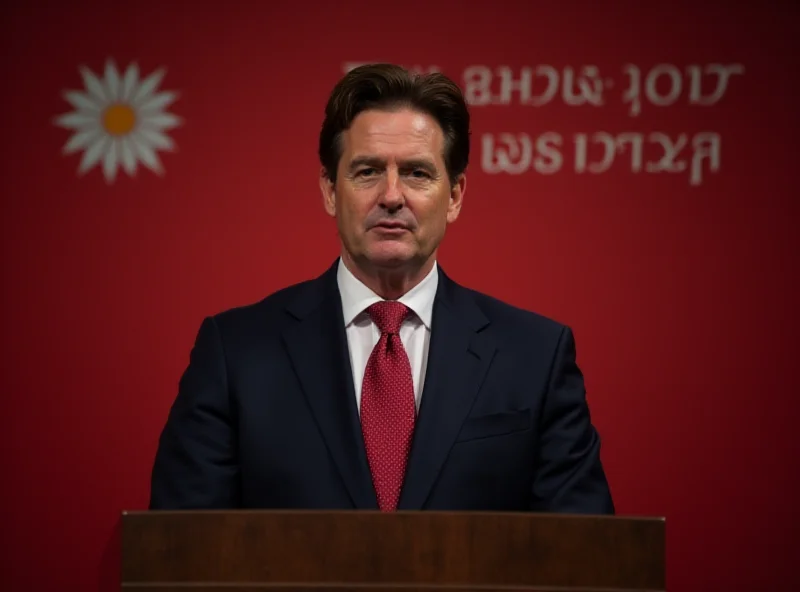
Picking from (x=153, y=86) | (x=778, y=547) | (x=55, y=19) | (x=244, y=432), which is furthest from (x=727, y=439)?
(x=55, y=19)

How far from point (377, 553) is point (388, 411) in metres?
0.43

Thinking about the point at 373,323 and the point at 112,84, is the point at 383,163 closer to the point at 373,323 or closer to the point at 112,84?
the point at 373,323

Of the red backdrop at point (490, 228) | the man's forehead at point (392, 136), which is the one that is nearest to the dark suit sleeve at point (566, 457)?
the man's forehead at point (392, 136)

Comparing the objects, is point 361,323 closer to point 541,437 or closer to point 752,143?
point 541,437

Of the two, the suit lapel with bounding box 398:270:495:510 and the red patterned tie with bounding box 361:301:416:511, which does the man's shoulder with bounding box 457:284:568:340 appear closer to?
the suit lapel with bounding box 398:270:495:510

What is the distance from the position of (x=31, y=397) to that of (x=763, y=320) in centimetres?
161

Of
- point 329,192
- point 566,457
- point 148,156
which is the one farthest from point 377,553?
point 148,156

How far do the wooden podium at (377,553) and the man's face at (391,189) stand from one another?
550 millimetres

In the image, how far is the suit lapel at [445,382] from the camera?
1.49 metres

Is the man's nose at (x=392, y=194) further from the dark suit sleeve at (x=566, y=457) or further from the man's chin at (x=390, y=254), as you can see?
the dark suit sleeve at (x=566, y=457)

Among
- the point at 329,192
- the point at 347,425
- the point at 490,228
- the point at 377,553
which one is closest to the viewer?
the point at 377,553

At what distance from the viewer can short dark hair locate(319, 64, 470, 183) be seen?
1.62 metres

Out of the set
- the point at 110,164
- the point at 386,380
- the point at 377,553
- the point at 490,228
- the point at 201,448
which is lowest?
the point at 377,553

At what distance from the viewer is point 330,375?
1.57 metres
